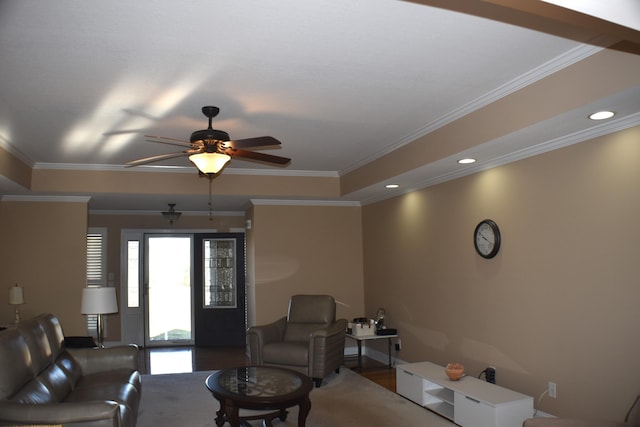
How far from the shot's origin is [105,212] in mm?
8758

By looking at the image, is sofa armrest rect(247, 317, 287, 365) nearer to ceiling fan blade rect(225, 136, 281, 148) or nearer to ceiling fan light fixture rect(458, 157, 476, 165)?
ceiling fan blade rect(225, 136, 281, 148)

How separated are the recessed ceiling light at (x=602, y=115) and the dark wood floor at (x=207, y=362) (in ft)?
11.2

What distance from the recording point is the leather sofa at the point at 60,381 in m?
2.76

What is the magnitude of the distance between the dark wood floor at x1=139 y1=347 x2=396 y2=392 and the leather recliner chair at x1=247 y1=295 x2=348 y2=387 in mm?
566

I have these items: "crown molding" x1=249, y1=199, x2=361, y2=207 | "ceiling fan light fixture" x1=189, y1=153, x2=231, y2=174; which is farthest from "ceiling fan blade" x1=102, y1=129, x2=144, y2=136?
"crown molding" x1=249, y1=199, x2=361, y2=207

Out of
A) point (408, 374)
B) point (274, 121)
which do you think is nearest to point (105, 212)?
point (274, 121)

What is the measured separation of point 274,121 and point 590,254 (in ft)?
9.02

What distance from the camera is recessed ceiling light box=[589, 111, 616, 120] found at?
3264 mm

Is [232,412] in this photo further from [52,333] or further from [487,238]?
[487,238]

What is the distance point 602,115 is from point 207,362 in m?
5.92

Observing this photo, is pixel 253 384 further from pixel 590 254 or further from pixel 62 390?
pixel 590 254

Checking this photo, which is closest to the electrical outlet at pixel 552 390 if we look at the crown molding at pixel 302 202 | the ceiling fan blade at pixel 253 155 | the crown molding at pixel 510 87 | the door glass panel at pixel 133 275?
the crown molding at pixel 510 87

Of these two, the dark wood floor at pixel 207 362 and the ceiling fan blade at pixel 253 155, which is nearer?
the ceiling fan blade at pixel 253 155

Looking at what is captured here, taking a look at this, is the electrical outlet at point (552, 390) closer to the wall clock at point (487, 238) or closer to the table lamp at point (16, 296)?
the wall clock at point (487, 238)
